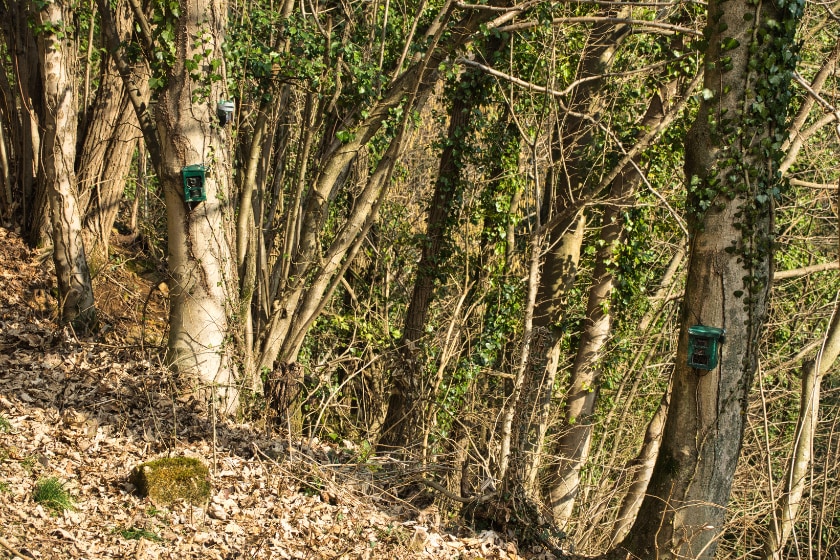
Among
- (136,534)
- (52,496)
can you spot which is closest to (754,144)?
(136,534)

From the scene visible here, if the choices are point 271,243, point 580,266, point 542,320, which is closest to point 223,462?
point 271,243

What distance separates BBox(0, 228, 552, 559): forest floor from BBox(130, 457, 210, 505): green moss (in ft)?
0.21

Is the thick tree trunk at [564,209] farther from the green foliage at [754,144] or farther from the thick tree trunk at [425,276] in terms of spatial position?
the green foliage at [754,144]

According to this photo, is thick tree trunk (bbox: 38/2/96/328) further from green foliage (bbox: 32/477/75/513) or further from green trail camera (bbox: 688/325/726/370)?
green trail camera (bbox: 688/325/726/370)

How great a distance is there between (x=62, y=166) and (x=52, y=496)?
3437 mm

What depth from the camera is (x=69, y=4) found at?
8031 millimetres

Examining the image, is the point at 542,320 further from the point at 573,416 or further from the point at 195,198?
the point at 195,198

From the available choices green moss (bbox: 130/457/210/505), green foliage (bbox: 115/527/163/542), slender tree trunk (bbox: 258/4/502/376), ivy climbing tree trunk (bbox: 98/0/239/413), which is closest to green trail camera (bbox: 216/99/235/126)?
ivy climbing tree trunk (bbox: 98/0/239/413)

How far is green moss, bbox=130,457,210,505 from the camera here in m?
5.47

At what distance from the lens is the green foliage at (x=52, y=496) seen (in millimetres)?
5062

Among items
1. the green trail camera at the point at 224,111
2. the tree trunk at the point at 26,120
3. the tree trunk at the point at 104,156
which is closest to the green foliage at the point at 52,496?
the green trail camera at the point at 224,111

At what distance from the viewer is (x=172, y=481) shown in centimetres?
552

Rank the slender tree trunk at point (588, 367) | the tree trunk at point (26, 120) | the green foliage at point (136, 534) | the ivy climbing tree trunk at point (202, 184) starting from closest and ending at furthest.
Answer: the green foliage at point (136, 534) → the ivy climbing tree trunk at point (202, 184) → the tree trunk at point (26, 120) → the slender tree trunk at point (588, 367)

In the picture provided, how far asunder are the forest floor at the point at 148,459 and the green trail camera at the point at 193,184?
55.9 inches
